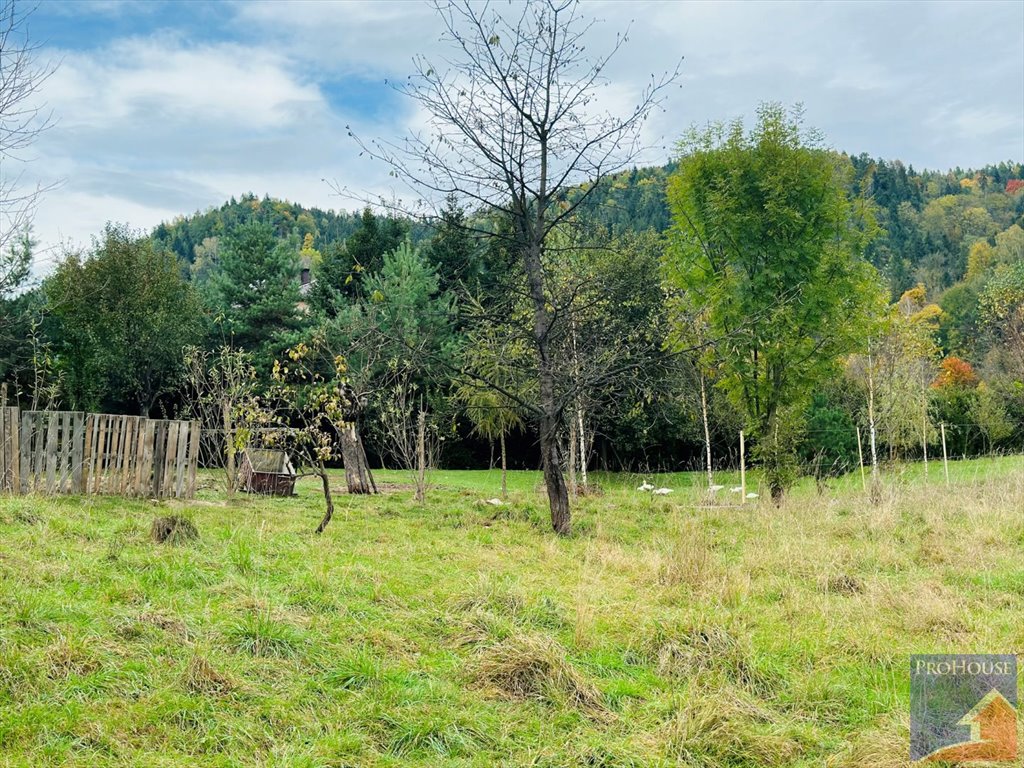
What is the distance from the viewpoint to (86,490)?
11.5 m

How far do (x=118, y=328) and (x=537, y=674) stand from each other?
27.5 m

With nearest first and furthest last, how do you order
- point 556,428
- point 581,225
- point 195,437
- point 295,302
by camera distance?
point 556,428, point 581,225, point 195,437, point 295,302

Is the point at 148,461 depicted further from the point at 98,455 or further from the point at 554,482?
the point at 554,482

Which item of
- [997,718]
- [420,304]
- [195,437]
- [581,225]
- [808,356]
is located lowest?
[997,718]

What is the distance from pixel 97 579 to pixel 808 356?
41.5 ft

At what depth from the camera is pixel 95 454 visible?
11625 millimetres

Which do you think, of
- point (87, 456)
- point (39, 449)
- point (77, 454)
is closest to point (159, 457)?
point (87, 456)

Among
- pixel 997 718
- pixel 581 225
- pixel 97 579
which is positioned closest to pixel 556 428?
pixel 581 225

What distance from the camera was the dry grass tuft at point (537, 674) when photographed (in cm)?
408

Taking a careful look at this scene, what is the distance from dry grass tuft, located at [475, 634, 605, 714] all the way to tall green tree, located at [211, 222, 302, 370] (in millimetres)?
26834

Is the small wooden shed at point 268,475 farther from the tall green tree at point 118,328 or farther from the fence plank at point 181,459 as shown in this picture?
the tall green tree at point 118,328

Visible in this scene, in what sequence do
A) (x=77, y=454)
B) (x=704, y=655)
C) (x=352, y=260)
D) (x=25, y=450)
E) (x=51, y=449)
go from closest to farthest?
1. (x=704, y=655)
2. (x=25, y=450)
3. (x=51, y=449)
4. (x=77, y=454)
5. (x=352, y=260)

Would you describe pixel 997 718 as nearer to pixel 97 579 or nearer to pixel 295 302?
pixel 97 579

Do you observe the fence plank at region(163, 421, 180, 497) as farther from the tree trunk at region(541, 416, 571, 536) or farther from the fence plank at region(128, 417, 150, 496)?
the tree trunk at region(541, 416, 571, 536)
